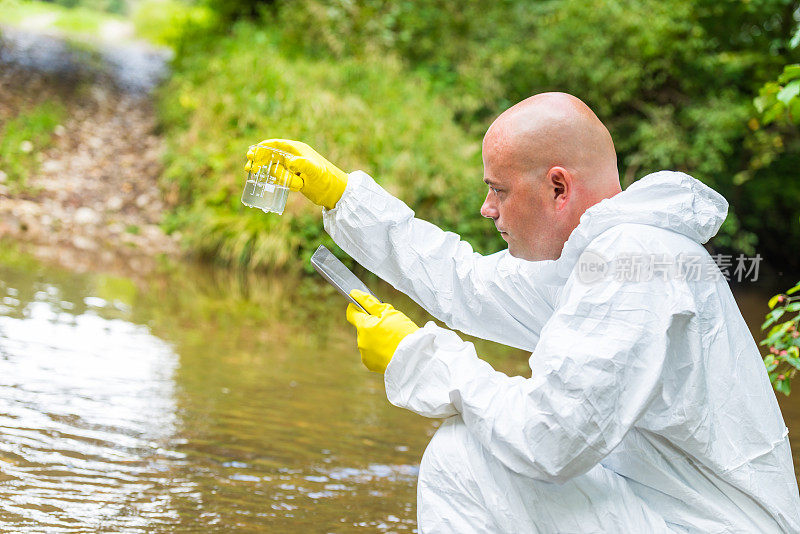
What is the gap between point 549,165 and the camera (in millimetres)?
1531

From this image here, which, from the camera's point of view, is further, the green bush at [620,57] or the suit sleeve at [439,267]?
the green bush at [620,57]

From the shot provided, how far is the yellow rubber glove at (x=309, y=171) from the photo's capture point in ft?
6.17

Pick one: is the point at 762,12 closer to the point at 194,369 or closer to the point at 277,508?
the point at 194,369

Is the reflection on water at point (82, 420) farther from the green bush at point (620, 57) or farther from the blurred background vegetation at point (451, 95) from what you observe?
the green bush at point (620, 57)

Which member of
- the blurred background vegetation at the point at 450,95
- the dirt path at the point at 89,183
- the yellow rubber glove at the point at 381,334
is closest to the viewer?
the yellow rubber glove at the point at 381,334

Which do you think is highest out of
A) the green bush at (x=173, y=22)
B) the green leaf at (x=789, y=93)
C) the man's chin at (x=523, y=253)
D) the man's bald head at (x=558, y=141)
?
the green bush at (x=173, y=22)

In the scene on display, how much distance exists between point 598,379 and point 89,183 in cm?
768

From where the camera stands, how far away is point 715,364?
139 cm

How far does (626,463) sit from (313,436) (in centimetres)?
166

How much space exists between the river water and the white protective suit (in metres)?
0.91

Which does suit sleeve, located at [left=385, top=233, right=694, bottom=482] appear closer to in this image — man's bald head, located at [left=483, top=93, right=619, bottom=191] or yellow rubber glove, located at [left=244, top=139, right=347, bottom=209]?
man's bald head, located at [left=483, top=93, right=619, bottom=191]

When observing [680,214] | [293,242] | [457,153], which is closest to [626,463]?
[680,214]

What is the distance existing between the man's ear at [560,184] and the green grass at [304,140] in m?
5.57

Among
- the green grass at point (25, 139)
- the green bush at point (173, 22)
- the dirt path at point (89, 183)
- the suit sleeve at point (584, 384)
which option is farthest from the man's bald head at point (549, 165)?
the green bush at point (173, 22)
